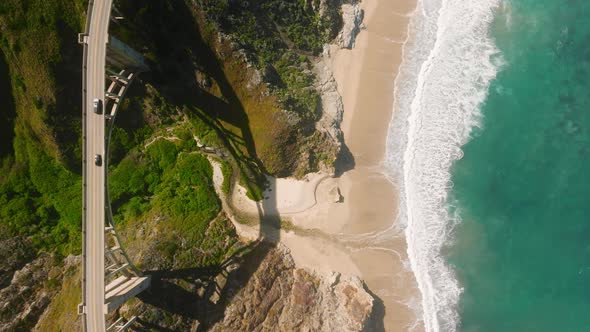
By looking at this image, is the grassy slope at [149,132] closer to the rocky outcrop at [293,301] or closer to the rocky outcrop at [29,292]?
the rocky outcrop at [29,292]

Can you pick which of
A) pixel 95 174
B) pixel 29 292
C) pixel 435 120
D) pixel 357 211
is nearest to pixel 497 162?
pixel 435 120

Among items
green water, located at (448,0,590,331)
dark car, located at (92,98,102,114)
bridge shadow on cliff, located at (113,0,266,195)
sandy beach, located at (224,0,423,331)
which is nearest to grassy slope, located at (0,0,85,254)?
dark car, located at (92,98,102,114)

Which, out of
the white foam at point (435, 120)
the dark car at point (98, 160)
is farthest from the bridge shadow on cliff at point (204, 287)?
the white foam at point (435, 120)

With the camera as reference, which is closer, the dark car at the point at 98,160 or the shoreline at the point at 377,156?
the dark car at the point at 98,160

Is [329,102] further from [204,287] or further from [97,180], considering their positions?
[97,180]

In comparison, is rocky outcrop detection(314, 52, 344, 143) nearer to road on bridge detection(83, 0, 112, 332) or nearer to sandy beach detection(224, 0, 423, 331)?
sandy beach detection(224, 0, 423, 331)

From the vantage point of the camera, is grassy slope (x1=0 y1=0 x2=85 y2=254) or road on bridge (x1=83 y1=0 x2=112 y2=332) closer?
road on bridge (x1=83 y1=0 x2=112 y2=332)
